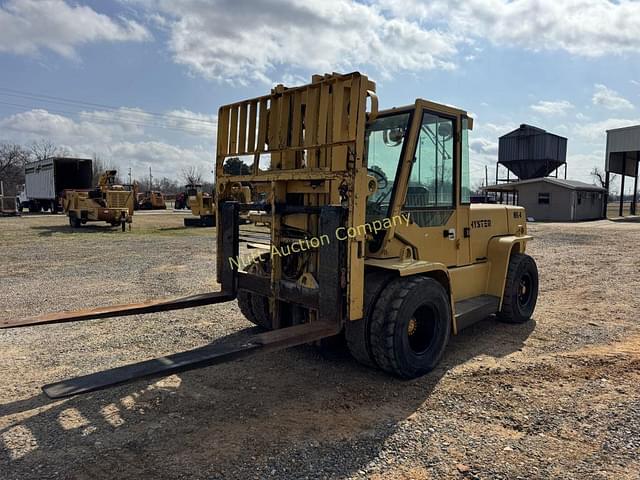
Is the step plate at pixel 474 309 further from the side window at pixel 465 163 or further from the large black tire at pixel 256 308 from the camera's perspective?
the large black tire at pixel 256 308

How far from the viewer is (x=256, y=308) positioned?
5699 millimetres

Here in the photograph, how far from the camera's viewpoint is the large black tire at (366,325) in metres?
4.30

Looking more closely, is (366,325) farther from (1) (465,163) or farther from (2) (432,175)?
(1) (465,163)

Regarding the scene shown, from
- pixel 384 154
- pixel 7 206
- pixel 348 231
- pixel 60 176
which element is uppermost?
pixel 60 176

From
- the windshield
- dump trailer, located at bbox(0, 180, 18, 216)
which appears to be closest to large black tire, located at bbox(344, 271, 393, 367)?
the windshield

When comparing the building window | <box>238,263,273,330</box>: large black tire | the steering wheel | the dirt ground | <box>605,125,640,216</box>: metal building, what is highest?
<box>605,125,640,216</box>: metal building

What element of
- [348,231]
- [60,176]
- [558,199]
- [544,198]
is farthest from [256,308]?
[544,198]

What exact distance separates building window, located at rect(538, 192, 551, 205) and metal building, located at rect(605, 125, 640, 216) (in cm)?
671

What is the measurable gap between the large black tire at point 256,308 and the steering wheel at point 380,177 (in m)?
1.89

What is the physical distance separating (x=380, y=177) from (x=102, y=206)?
19.4 m

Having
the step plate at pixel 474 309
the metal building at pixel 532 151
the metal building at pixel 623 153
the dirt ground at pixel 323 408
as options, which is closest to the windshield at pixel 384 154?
the step plate at pixel 474 309

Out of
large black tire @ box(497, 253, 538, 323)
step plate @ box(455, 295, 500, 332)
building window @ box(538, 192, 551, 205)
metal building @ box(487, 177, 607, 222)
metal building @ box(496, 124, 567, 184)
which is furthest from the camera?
metal building @ box(496, 124, 567, 184)

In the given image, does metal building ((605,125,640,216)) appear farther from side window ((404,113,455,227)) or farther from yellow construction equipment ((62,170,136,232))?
side window ((404,113,455,227))

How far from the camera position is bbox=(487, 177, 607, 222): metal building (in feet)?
107
